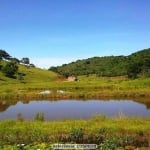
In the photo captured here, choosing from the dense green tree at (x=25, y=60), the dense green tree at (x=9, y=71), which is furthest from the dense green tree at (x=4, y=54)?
the dense green tree at (x=9, y=71)

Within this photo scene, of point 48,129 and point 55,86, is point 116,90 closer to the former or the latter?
point 55,86

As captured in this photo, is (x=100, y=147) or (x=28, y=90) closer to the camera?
(x=100, y=147)

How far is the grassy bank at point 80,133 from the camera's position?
22.3 meters

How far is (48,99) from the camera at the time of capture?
177 feet

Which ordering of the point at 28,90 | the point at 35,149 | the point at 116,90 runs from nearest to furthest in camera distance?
the point at 35,149 < the point at 116,90 < the point at 28,90

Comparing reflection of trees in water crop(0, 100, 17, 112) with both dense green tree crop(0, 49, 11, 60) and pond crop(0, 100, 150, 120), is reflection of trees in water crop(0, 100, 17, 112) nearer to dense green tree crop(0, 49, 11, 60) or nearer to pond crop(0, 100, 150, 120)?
pond crop(0, 100, 150, 120)

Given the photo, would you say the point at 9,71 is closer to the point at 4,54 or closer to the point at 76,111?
the point at 4,54

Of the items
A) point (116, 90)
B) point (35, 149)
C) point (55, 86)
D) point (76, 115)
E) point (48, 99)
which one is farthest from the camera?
point (55, 86)

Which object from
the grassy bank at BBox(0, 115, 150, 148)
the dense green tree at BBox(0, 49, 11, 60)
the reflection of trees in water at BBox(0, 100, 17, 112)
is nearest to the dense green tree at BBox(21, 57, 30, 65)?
the dense green tree at BBox(0, 49, 11, 60)

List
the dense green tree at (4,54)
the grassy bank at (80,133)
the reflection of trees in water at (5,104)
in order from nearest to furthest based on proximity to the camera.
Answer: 1. the grassy bank at (80,133)
2. the reflection of trees in water at (5,104)
3. the dense green tree at (4,54)

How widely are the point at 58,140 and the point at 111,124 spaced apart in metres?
3.63

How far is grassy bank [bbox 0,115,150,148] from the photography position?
73.3 feet

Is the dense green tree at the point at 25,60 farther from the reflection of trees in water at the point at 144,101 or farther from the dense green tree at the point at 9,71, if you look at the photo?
the reflection of trees in water at the point at 144,101

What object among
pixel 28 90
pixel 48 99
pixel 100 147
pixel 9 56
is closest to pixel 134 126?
pixel 100 147
